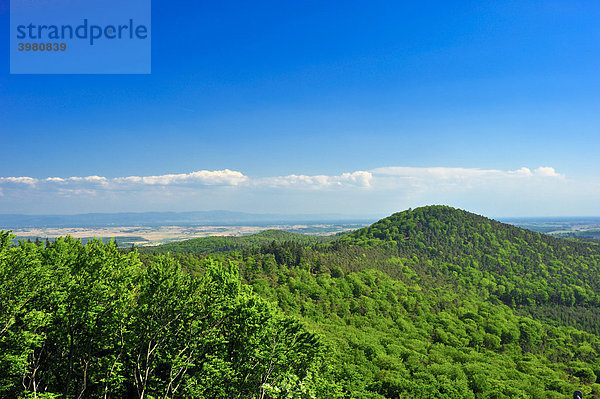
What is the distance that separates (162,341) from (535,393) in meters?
78.4

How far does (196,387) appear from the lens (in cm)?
2300

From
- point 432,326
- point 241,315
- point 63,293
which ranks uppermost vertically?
point 63,293

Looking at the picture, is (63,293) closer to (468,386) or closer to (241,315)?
(241,315)

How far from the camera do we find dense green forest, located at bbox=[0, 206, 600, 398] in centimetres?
2166

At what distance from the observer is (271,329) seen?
26.2 m

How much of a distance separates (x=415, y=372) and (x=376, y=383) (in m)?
14.2

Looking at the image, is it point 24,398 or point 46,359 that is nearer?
point 24,398

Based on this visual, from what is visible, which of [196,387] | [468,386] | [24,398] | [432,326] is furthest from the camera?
[432,326]

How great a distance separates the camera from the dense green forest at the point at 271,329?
21.7 m

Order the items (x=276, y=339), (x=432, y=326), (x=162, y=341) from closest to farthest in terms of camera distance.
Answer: (x=162, y=341) → (x=276, y=339) → (x=432, y=326)

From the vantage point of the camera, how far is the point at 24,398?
18141mm

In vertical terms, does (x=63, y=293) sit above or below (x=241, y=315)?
above

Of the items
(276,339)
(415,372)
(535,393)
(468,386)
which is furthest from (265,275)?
(276,339)

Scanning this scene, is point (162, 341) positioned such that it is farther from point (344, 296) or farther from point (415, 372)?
point (344, 296)
